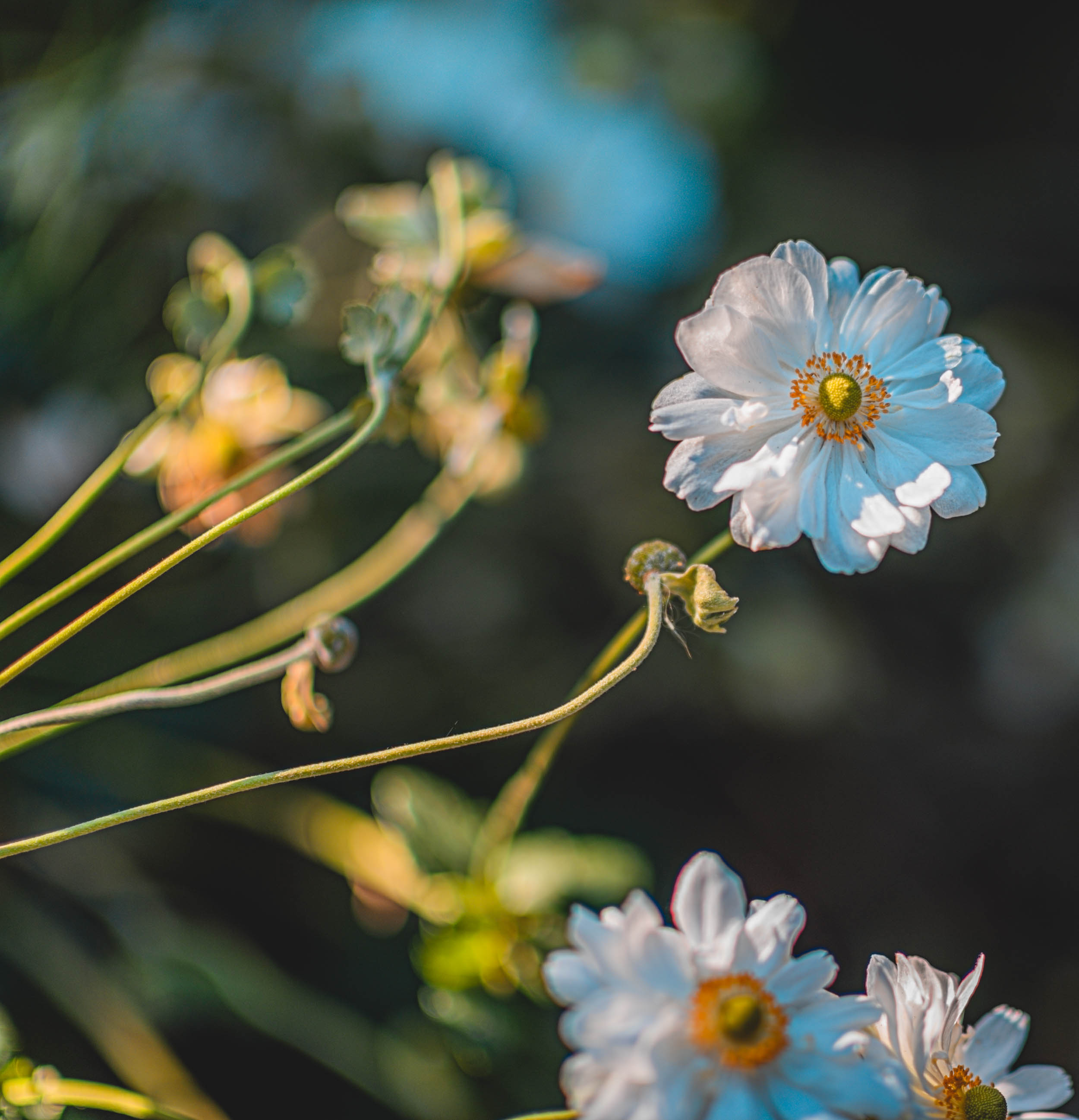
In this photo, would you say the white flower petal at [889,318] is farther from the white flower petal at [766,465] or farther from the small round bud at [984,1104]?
the small round bud at [984,1104]

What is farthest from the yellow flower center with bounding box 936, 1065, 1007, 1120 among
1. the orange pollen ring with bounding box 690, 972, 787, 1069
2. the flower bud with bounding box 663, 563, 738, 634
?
the flower bud with bounding box 663, 563, 738, 634

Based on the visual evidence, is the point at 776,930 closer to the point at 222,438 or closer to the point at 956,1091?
the point at 956,1091

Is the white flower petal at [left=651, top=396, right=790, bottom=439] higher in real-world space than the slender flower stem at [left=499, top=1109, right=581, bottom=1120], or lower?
higher

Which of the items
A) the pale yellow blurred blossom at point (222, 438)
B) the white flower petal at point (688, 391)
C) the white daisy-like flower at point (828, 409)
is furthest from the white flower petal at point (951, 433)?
the pale yellow blurred blossom at point (222, 438)

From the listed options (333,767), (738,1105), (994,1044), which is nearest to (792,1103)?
(738,1105)

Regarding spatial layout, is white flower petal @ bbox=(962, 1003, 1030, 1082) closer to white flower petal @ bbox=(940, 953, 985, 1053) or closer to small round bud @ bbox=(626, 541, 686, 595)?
white flower petal @ bbox=(940, 953, 985, 1053)

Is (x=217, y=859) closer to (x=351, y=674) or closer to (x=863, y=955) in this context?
(x=351, y=674)

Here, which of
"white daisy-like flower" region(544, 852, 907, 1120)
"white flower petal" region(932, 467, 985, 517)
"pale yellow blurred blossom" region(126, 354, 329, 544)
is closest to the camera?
"white daisy-like flower" region(544, 852, 907, 1120)

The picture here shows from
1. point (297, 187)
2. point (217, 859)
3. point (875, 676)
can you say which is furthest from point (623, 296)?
point (217, 859)
